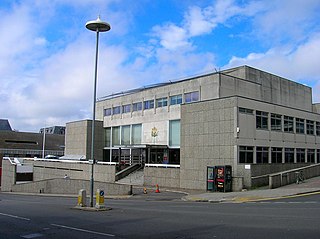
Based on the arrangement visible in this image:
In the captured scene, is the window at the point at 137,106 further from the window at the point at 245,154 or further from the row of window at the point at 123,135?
the window at the point at 245,154

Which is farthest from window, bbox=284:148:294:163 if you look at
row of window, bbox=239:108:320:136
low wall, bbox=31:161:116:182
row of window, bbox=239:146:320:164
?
low wall, bbox=31:161:116:182

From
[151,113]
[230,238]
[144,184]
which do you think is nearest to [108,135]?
[151,113]

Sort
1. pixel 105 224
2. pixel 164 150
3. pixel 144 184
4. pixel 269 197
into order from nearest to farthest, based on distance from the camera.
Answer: pixel 105 224, pixel 269 197, pixel 144 184, pixel 164 150

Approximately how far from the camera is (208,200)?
23.3 meters

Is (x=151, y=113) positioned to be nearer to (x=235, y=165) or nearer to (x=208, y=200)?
(x=235, y=165)

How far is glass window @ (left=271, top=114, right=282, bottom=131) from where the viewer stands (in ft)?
112

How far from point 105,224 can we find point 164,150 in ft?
102

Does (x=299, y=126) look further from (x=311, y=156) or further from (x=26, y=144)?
(x=26, y=144)

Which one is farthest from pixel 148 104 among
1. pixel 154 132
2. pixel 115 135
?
pixel 115 135

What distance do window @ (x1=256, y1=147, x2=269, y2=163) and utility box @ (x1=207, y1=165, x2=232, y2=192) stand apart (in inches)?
193

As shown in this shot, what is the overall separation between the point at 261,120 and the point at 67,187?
20.1 m

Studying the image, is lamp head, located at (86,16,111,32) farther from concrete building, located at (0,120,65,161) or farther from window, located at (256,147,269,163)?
concrete building, located at (0,120,65,161)

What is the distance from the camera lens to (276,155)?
3444 cm

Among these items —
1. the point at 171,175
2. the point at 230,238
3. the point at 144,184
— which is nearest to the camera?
the point at 230,238
